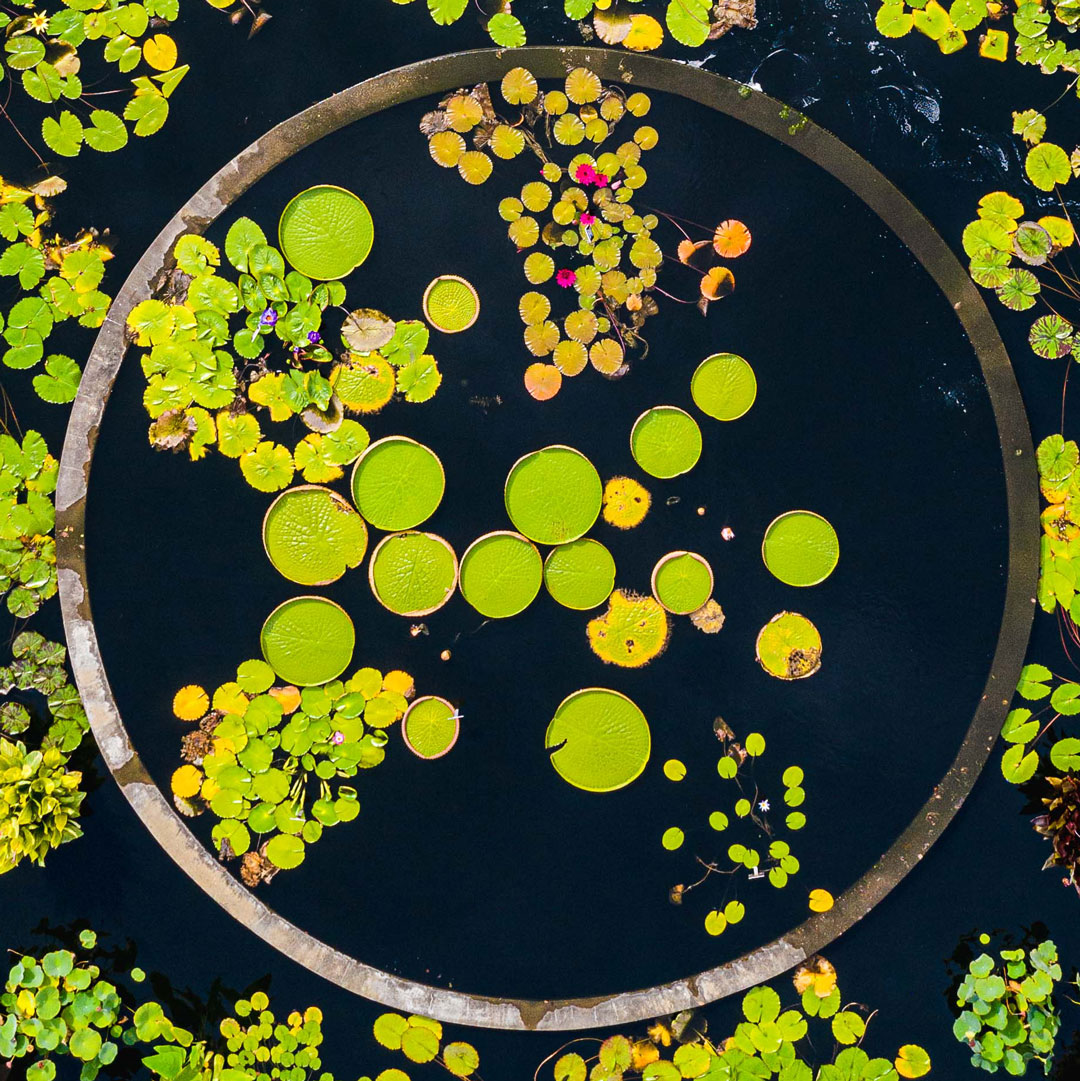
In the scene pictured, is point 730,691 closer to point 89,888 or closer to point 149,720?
point 149,720

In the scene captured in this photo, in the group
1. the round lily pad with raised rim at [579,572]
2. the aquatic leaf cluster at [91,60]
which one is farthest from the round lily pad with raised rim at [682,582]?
the aquatic leaf cluster at [91,60]

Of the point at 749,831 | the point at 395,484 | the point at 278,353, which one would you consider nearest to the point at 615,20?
the point at 278,353

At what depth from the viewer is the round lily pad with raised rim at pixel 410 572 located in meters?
3.97

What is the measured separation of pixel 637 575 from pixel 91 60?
4205 millimetres

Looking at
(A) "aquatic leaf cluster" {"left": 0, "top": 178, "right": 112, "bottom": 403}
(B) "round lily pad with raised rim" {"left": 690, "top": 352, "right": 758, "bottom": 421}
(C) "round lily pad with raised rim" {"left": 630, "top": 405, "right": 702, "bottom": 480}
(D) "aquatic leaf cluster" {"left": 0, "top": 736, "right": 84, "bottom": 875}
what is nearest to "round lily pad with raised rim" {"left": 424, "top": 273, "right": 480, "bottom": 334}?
(C) "round lily pad with raised rim" {"left": 630, "top": 405, "right": 702, "bottom": 480}

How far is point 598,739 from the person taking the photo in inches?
158

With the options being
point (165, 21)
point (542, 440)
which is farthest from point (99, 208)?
point (542, 440)

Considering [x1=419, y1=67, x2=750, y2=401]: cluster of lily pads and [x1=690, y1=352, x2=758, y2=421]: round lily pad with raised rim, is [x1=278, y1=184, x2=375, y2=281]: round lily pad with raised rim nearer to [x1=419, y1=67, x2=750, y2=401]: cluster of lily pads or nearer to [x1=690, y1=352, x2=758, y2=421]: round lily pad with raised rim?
[x1=419, y1=67, x2=750, y2=401]: cluster of lily pads

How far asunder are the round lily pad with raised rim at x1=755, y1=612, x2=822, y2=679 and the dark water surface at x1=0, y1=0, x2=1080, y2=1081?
0.31 ft

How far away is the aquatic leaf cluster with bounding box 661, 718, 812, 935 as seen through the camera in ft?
13.3

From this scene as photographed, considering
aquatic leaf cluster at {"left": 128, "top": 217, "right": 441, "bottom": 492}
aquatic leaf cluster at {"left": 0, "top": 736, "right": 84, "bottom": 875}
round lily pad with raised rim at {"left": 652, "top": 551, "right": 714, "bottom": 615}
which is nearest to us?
aquatic leaf cluster at {"left": 0, "top": 736, "right": 84, "bottom": 875}

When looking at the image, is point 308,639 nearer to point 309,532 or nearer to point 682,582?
point 309,532

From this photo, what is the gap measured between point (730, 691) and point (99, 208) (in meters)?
4.50

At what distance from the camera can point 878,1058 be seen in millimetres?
4102
